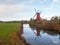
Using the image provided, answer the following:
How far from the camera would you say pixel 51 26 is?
203 ft

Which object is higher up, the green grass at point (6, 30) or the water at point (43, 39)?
the green grass at point (6, 30)

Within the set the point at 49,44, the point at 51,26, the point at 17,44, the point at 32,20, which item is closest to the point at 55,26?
the point at 51,26

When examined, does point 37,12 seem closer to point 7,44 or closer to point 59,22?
point 59,22

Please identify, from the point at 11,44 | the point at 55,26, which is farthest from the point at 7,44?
the point at 55,26

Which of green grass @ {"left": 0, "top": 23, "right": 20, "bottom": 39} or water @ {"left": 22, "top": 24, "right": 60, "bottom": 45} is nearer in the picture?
green grass @ {"left": 0, "top": 23, "right": 20, "bottom": 39}

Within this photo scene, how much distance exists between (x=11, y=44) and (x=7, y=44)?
0.42 m

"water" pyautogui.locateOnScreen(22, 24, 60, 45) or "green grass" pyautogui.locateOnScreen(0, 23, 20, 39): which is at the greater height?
"green grass" pyautogui.locateOnScreen(0, 23, 20, 39)

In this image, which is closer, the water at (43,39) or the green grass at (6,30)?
the green grass at (6,30)

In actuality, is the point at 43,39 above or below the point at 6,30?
below

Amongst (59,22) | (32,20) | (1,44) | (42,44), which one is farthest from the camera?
(32,20)

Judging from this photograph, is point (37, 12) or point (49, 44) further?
point (37, 12)

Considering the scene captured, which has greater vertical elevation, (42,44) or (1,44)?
(1,44)

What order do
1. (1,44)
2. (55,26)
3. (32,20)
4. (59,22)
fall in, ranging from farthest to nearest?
(32,20) < (59,22) < (55,26) < (1,44)

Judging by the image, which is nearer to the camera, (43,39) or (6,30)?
(43,39)
